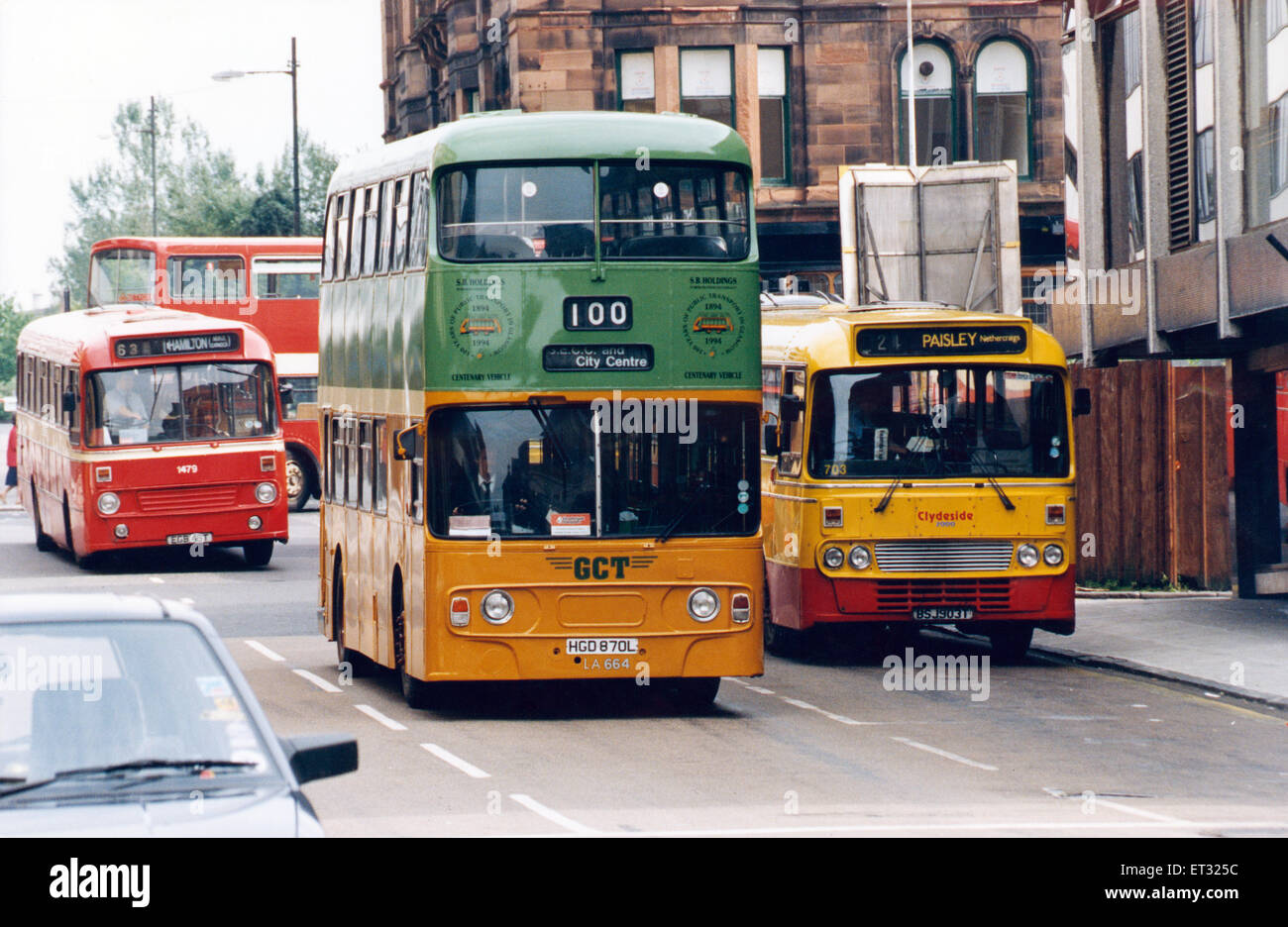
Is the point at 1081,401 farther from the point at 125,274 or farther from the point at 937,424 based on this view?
the point at 125,274

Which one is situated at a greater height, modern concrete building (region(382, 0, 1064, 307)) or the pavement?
modern concrete building (region(382, 0, 1064, 307))

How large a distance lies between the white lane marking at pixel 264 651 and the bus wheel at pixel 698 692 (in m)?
4.76

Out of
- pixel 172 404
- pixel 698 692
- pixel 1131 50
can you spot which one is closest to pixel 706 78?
pixel 172 404

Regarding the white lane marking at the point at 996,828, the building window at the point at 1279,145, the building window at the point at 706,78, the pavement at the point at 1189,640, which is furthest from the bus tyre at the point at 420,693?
the building window at the point at 706,78

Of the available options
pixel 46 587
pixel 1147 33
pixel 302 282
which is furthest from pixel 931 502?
pixel 302 282

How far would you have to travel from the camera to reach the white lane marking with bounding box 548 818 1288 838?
426 inches

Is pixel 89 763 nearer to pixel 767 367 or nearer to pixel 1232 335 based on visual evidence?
pixel 767 367

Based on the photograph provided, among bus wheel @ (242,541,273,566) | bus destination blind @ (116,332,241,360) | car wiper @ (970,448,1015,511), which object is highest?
bus destination blind @ (116,332,241,360)

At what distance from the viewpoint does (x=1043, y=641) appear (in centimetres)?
2147

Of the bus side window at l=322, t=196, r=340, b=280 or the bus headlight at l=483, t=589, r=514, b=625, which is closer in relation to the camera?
the bus headlight at l=483, t=589, r=514, b=625

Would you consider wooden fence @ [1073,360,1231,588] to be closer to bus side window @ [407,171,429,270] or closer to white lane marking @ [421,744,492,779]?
bus side window @ [407,171,429,270]

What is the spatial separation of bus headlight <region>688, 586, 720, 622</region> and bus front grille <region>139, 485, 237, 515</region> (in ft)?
49.3

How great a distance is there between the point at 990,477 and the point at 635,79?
26.5m

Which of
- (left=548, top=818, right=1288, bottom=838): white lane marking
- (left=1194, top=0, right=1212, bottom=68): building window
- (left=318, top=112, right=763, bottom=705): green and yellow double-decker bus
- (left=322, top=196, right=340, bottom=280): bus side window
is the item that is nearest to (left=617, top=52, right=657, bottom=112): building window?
(left=1194, top=0, right=1212, bottom=68): building window
